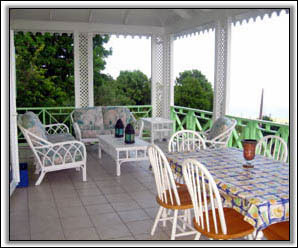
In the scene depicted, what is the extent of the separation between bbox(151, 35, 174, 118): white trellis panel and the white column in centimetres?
249

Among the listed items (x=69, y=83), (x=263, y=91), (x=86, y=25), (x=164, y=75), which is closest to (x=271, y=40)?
(x=263, y=91)

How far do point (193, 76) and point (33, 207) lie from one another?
872 cm

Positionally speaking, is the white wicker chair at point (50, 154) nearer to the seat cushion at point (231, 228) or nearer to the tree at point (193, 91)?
the seat cushion at point (231, 228)

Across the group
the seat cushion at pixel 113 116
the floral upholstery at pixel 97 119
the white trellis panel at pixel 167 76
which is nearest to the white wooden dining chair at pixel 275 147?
the floral upholstery at pixel 97 119

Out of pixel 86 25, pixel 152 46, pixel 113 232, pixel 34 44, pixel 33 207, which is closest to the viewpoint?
pixel 113 232

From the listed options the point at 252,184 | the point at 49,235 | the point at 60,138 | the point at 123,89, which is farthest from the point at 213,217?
the point at 123,89

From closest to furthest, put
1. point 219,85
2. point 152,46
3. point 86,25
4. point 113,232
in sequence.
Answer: point 113,232 → point 219,85 → point 86,25 → point 152,46


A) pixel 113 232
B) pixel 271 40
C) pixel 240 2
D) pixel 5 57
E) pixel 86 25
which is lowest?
pixel 113 232

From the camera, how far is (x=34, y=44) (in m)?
11.5

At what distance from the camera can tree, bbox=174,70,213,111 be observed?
38.9 feet

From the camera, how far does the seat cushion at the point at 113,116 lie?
7371 mm

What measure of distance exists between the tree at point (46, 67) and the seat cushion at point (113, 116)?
465 cm

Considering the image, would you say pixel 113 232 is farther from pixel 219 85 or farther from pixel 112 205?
pixel 219 85

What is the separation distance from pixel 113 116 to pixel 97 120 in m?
0.35
